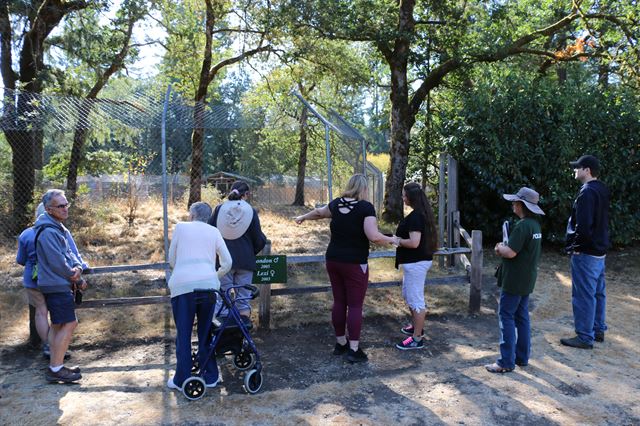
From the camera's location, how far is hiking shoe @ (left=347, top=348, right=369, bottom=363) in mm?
5000

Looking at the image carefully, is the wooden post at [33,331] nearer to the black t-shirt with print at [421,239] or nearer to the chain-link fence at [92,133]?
the chain-link fence at [92,133]

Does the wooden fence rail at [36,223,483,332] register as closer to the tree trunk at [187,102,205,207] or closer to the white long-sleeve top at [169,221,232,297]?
the white long-sleeve top at [169,221,232,297]

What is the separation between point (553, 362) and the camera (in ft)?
16.4

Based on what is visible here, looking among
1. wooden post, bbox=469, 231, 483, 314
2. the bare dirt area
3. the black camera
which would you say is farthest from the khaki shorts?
wooden post, bbox=469, 231, 483, 314

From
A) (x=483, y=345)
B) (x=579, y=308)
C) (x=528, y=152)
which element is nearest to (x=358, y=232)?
(x=483, y=345)

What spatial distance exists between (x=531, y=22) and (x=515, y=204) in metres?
13.8

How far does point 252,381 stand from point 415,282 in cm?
191

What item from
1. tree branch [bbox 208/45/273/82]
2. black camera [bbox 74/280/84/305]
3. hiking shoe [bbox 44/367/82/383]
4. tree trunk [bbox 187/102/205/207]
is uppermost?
tree branch [bbox 208/45/273/82]

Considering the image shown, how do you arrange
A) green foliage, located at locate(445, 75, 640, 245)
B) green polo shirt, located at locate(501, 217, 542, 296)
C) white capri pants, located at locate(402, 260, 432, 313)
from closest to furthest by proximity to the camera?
green polo shirt, located at locate(501, 217, 542, 296) < white capri pants, located at locate(402, 260, 432, 313) < green foliage, located at locate(445, 75, 640, 245)

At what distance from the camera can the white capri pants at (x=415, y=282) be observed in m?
5.24

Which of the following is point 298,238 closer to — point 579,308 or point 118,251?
point 118,251

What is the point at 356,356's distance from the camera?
16.5 feet

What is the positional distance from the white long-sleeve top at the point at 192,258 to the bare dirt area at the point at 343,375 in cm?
91

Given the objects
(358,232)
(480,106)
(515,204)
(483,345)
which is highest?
(480,106)
